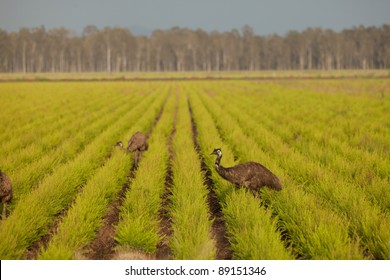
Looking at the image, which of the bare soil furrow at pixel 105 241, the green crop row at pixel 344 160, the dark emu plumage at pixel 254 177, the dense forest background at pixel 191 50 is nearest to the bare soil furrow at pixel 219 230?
the dark emu plumage at pixel 254 177

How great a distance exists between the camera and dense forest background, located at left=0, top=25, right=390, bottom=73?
106 m

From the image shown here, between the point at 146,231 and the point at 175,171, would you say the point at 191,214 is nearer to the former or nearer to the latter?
the point at 146,231

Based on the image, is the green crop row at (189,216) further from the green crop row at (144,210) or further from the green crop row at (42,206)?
the green crop row at (42,206)

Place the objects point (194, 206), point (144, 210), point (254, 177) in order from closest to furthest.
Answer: point (194, 206)
point (144, 210)
point (254, 177)

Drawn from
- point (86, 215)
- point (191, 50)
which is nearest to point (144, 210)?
point (86, 215)

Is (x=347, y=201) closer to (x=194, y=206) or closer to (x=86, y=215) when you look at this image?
(x=194, y=206)

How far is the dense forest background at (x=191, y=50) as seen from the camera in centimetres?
10575

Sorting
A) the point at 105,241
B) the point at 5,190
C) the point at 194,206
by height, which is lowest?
the point at 105,241

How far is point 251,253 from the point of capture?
152 inches

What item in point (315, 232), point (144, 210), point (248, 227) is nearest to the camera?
point (315, 232)

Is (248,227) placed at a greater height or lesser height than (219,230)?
greater

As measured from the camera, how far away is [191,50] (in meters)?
115

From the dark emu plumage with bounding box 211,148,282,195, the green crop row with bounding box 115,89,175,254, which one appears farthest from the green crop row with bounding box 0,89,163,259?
the dark emu plumage with bounding box 211,148,282,195

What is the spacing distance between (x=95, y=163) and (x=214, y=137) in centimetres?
419
